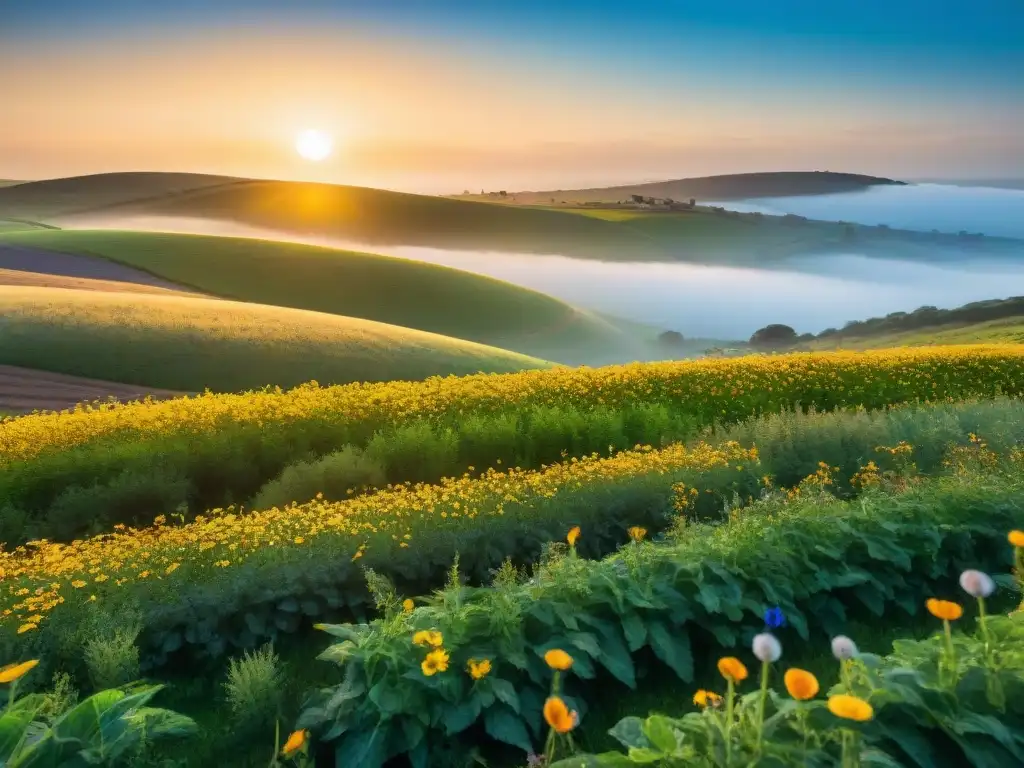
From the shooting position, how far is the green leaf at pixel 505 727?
13.5 ft

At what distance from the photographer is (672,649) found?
4.98m

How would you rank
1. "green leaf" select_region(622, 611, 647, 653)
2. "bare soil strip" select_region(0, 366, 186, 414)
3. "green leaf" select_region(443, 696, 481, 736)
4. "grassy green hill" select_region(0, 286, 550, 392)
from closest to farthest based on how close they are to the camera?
1. "green leaf" select_region(443, 696, 481, 736)
2. "green leaf" select_region(622, 611, 647, 653)
3. "bare soil strip" select_region(0, 366, 186, 414)
4. "grassy green hill" select_region(0, 286, 550, 392)

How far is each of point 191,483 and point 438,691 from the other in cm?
693

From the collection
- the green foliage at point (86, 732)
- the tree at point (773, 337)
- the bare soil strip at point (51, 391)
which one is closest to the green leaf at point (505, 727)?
the green foliage at point (86, 732)

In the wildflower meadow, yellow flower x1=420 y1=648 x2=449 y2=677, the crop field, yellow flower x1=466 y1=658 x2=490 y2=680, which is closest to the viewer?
the wildflower meadow

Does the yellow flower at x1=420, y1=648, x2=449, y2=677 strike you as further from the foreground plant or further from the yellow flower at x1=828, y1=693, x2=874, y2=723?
the yellow flower at x1=828, y1=693, x2=874, y2=723

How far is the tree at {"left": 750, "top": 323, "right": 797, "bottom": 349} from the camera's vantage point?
1580 inches

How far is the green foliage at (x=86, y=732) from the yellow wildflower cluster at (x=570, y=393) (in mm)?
7553

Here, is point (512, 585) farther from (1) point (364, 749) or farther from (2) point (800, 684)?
(2) point (800, 684)

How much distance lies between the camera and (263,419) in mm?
11266

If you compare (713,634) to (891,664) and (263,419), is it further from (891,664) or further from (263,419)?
(263,419)

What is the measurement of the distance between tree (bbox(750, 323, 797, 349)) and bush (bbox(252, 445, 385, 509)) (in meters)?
32.8

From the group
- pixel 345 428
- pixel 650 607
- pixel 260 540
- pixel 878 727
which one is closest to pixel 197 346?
pixel 345 428

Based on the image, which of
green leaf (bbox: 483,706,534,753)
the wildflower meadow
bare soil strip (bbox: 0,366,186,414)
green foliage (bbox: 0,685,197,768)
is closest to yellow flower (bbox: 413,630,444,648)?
the wildflower meadow
